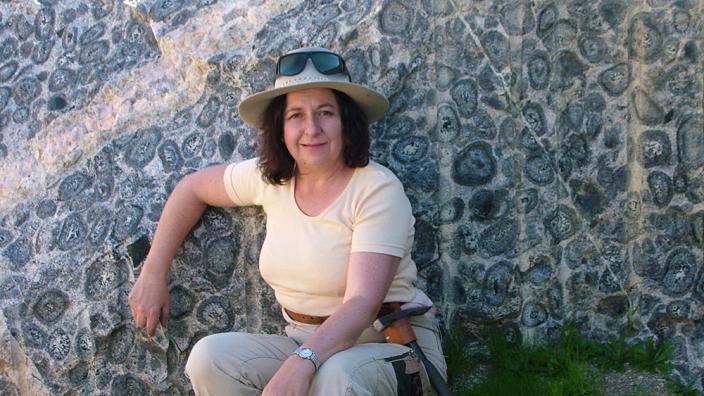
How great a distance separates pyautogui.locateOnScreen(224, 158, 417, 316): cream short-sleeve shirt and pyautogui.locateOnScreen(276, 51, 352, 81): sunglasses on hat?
41 cm

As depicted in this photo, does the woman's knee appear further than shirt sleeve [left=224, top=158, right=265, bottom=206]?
No

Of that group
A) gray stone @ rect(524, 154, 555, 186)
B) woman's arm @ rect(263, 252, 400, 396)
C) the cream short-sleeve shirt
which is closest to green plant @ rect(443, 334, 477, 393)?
the cream short-sleeve shirt

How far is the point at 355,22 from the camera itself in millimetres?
3957

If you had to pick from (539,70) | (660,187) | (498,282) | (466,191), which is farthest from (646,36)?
(498,282)

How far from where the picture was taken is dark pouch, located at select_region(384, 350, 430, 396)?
309 cm

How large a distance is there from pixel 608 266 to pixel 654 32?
1122 mm

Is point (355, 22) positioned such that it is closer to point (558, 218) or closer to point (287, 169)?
point (287, 169)

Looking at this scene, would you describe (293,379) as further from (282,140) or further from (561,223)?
(561,223)

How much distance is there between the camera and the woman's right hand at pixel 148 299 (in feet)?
12.1

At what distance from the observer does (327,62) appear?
3363 millimetres

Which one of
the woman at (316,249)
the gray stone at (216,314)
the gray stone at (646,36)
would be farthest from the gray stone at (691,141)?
the gray stone at (216,314)

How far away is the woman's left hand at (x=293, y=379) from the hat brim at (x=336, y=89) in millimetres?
1077

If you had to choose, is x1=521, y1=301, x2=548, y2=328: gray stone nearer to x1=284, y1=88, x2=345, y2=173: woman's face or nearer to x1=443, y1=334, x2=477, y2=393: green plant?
x1=443, y1=334, x2=477, y2=393: green plant

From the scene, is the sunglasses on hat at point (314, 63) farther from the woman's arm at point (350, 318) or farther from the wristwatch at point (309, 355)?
the wristwatch at point (309, 355)
